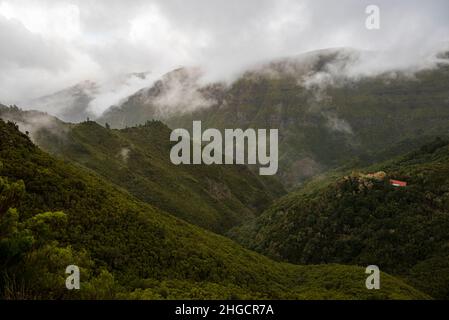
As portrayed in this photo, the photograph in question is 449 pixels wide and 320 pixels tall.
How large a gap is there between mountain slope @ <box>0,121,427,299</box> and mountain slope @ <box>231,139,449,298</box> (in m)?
33.5

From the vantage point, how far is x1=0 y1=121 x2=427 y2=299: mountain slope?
20.0 metres

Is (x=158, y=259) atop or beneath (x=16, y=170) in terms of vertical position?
beneath

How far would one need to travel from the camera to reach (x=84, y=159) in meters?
153

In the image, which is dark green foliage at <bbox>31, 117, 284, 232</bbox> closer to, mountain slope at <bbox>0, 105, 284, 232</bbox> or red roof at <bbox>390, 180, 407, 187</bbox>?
mountain slope at <bbox>0, 105, 284, 232</bbox>

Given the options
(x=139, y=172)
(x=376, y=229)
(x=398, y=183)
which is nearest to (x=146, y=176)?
(x=139, y=172)

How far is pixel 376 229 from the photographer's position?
106m

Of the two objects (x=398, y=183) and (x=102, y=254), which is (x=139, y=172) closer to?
(x=398, y=183)

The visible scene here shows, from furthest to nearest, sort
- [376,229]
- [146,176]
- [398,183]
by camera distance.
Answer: [146,176] < [398,183] < [376,229]

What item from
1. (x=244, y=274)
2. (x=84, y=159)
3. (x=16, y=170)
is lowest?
(x=244, y=274)

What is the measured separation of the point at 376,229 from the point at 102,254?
8706cm

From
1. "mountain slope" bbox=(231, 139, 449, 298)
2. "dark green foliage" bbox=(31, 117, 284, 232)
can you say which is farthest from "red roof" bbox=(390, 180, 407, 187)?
"dark green foliage" bbox=(31, 117, 284, 232)
